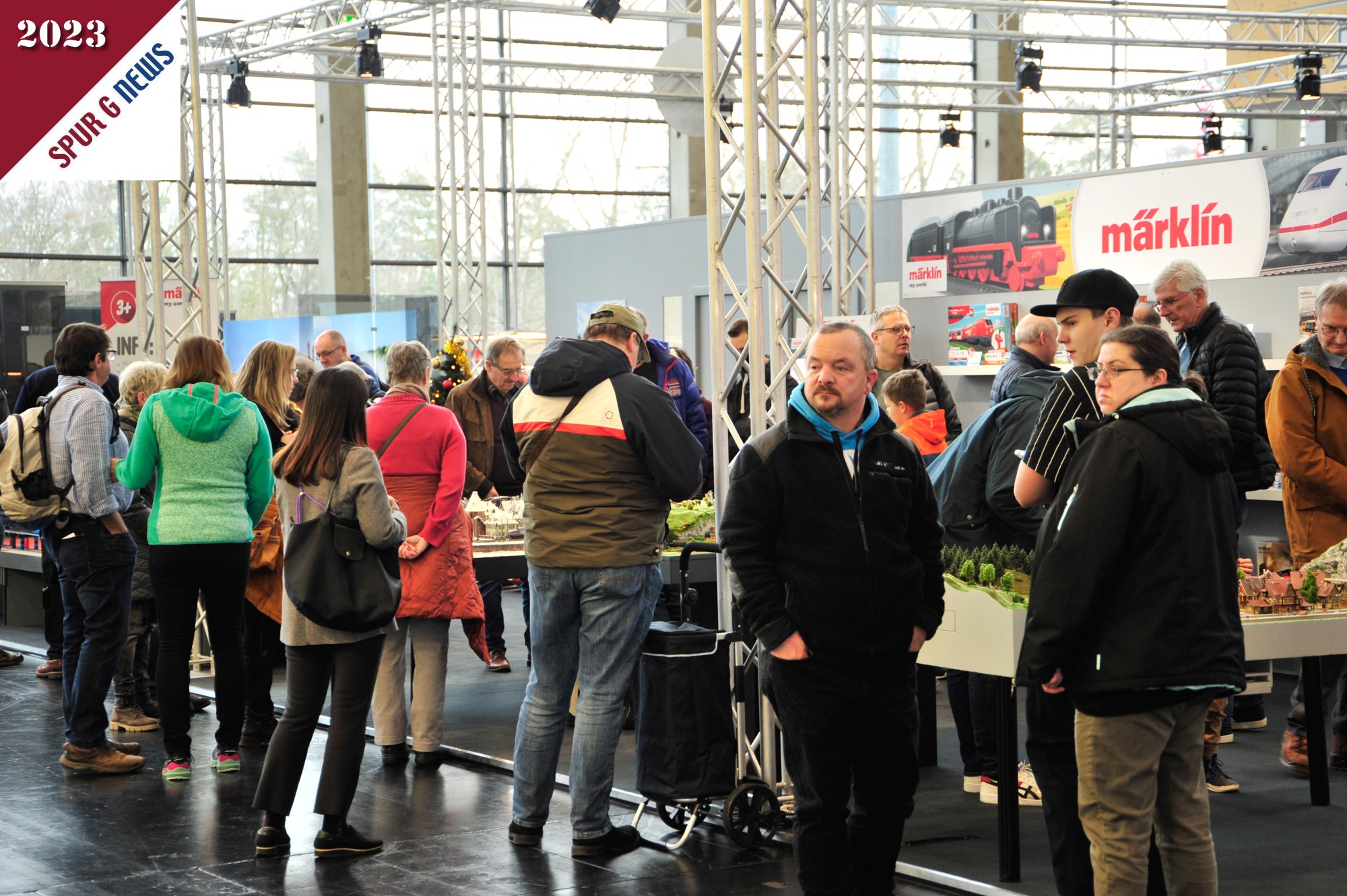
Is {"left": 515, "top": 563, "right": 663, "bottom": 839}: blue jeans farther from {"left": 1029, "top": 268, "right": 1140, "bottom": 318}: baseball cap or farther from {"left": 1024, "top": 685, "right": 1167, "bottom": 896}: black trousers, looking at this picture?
{"left": 1029, "top": 268, "right": 1140, "bottom": 318}: baseball cap

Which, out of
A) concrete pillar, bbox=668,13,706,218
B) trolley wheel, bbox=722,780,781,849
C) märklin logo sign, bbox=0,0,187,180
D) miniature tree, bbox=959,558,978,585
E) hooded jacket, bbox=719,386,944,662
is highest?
concrete pillar, bbox=668,13,706,218

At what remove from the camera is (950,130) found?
19641 mm

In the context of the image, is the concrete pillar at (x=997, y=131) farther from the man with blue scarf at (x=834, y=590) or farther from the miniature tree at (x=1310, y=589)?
the man with blue scarf at (x=834, y=590)

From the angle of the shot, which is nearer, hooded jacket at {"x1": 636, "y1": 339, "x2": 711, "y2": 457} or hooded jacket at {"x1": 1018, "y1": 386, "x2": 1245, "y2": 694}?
hooded jacket at {"x1": 1018, "y1": 386, "x2": 1245, "y2": 694}

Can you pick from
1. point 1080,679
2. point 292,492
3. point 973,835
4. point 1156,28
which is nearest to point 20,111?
point 292,492

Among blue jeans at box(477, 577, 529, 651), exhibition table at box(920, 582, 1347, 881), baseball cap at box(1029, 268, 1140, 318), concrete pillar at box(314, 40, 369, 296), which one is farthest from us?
concrete pillar at box(314, 40, 369, 296)

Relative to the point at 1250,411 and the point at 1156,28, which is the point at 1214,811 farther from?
the point at 1156,28

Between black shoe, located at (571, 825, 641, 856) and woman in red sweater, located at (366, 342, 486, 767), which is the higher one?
woman in red sweater, located at (366, 342, 486, 767)

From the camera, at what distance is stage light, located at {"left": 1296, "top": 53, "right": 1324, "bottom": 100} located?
17.1m

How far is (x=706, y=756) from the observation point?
4469 millimetres

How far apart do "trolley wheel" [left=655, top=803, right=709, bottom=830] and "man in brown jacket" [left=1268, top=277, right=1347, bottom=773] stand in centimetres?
205

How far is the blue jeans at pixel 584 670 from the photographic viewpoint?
446 centimetres

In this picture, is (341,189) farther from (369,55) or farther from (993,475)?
(993,475)

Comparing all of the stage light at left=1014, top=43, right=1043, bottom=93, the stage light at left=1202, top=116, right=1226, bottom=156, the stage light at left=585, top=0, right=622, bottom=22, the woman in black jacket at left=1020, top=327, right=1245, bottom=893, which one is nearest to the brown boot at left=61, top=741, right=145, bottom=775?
the woman in black jacket at left=1020, top=327, right=1245, bottom=893
